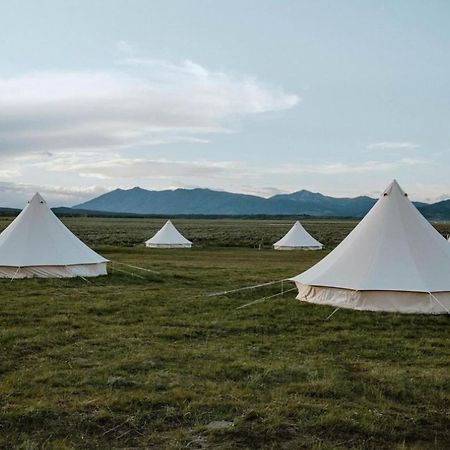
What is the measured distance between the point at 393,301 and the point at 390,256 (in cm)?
119

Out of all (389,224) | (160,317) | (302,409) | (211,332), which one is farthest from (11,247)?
(302,409)

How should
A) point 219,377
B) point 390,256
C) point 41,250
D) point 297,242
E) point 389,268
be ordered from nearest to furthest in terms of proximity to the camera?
point 219,377
point 389,268
point 390,256
point 41,250
point 297,242

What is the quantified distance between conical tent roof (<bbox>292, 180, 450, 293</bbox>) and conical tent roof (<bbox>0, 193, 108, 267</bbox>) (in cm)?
850

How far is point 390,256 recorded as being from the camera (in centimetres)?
1376

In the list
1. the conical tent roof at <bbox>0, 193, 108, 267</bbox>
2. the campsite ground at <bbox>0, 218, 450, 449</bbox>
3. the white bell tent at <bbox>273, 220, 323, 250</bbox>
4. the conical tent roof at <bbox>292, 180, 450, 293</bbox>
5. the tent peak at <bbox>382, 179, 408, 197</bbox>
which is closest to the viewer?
the campsite ground at <bbox>0, 218, 450, 449</bbox>

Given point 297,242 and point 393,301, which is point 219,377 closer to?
point 393,301

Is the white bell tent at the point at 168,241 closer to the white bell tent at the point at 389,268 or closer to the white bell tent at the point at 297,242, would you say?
the white bell tent at the point at 297,242

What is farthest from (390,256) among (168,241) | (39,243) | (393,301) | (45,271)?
(168,241)

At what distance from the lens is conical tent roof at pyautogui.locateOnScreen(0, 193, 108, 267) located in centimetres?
1920

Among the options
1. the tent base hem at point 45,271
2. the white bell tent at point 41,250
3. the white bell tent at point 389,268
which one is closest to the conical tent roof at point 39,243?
the white bell tent at point 41,250

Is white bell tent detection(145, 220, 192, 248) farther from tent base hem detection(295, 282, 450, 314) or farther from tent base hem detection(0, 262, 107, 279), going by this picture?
tent base hem detection(295, 282, 450, 314)

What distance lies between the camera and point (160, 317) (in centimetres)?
1249

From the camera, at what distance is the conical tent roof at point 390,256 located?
1313 cm

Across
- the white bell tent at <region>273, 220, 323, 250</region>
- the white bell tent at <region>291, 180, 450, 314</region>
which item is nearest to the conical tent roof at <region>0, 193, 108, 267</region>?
the white bell tent at <region>291, 180, 450, 314</region>
